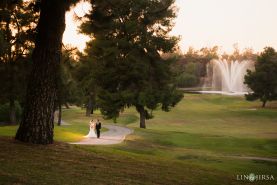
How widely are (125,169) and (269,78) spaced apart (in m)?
74.4

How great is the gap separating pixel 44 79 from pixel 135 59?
102 feet

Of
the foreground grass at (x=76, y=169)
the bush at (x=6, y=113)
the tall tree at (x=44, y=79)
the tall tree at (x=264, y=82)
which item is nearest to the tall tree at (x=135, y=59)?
the bush at (x=6, y=113)

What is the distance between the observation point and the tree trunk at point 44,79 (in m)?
13.2

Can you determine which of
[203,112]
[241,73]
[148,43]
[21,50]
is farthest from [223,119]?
[241,73]

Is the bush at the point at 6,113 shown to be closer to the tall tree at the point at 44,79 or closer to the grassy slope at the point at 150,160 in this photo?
the grassy slope at the point at 150,160

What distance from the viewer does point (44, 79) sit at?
13.3 metres

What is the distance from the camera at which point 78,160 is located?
38.5ft

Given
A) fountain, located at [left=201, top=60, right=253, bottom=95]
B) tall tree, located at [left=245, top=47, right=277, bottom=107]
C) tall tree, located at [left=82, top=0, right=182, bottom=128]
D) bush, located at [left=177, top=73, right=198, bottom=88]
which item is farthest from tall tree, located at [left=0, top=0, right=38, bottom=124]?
bush, located at [left=177, top=73, right=198, bottom=88]

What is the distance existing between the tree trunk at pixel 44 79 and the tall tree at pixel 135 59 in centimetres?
2920

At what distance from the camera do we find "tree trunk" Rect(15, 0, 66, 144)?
1324 centimetres

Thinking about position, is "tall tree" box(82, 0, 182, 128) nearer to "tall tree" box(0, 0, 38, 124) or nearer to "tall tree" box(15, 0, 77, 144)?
"tall tree" box(0, 0, 38, 124)

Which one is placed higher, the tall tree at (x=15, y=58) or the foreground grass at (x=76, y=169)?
the tall tree at (x=15, y=58)

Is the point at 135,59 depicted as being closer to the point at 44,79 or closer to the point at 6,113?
the point at 6,113

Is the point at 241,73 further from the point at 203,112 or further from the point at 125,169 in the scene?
the point at 125,169
